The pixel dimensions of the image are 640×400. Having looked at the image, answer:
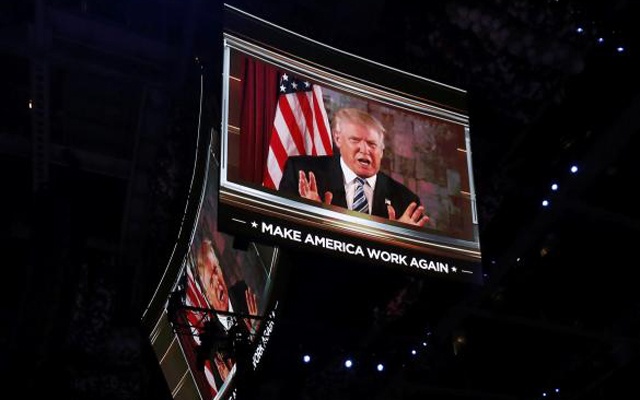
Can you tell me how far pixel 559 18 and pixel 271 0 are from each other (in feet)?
9.26

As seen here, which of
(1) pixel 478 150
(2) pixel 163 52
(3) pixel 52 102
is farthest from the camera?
(1) pixel 478 150

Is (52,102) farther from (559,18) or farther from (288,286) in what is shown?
(559,18)

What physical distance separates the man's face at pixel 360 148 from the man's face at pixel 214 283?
5.17 ft

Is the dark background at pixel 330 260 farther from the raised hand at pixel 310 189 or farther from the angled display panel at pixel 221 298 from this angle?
the raised hand at pixel 310 189

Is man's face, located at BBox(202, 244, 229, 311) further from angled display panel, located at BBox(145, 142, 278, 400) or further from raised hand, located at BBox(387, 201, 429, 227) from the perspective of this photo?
raised hand, located at BBox(387, 201, 429, 227)

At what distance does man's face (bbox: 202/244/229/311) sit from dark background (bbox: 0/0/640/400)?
2.07ft

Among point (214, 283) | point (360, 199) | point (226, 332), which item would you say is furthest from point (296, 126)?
point (226, 332)

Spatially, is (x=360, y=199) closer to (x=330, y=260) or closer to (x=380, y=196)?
(x=380, y=196)

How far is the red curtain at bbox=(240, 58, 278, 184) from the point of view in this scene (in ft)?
15.2

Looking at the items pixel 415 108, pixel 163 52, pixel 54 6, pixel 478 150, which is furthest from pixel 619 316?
pixel 54 6

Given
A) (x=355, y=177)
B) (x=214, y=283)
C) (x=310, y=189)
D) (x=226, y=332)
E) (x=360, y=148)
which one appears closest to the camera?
(x=310, y=189)

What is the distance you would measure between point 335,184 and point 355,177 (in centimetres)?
19

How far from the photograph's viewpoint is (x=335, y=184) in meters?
4.98

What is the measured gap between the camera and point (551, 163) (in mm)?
9125
